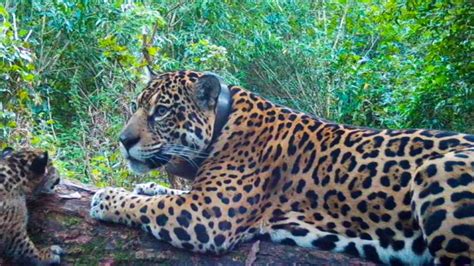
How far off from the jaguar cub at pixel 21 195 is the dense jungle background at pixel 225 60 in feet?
10.6

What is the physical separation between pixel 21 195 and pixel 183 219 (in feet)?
3.77

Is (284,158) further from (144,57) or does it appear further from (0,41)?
(144,57)

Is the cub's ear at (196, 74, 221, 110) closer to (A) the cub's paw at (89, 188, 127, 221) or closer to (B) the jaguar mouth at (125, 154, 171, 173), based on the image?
(B) the jaguar mouth at (125, 154, 171, 173)

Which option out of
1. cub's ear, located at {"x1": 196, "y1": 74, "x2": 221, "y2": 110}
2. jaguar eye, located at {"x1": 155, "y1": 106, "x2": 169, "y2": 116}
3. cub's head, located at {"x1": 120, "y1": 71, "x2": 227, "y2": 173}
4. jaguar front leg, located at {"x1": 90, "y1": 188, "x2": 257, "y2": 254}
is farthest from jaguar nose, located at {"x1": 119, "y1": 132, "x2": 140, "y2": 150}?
cub's ear, located at {"x1": 196, "y1": 74, "x2": 221, "y2": 110}

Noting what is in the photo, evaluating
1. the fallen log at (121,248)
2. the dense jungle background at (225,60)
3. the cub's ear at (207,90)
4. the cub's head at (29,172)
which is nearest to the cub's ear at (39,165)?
the cub's head at (29,172)

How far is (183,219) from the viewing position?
4742 mm

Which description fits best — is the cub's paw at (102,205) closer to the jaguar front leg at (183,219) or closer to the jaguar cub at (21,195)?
the jaguar front leg at (183,219)

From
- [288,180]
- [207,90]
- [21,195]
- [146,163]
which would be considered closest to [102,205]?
[146,163]

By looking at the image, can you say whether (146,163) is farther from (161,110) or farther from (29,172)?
(29,172)

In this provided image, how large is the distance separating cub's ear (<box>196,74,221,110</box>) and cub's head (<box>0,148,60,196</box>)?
1.18 metres

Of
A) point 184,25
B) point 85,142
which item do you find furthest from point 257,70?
point 85,142

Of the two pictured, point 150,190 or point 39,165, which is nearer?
point 39,165

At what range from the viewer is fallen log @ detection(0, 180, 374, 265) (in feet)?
14.9

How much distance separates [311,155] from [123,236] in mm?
1396
